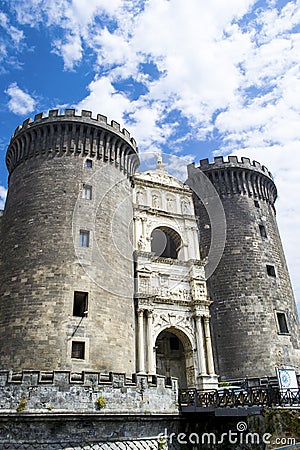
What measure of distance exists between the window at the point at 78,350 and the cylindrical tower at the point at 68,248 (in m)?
0.04

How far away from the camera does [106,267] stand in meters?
21.5

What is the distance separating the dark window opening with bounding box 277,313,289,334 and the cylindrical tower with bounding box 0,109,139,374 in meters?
10.4

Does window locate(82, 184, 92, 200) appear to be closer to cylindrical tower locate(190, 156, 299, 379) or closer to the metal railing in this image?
cylindrical tower locate(190, 156, 299, 379)

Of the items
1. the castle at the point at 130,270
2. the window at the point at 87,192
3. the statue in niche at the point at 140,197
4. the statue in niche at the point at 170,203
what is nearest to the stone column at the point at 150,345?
the castle at the point at 130,270

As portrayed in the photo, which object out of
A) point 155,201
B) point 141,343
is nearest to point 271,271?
point 155,201

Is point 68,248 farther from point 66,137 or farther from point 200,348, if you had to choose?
point 200,348

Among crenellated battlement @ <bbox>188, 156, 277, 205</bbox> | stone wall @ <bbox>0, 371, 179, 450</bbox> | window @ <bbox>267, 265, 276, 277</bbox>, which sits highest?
crenellated battlement @ <bbox>188, 156, 277, 205</bbox>

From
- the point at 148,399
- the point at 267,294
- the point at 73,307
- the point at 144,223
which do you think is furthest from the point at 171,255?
the point at 148,399

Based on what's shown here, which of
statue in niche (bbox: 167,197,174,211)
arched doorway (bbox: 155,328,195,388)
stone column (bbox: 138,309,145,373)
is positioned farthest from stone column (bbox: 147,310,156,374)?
statue in niche (bbox: 167,197,174,211)

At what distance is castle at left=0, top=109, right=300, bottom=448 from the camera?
18.7 m

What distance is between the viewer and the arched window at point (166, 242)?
1104 inches

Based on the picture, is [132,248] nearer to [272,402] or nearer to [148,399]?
[148,399]

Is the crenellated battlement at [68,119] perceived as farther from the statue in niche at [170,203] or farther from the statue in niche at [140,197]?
the statue in niche at [170,203]

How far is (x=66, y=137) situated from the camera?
79.0 ft
